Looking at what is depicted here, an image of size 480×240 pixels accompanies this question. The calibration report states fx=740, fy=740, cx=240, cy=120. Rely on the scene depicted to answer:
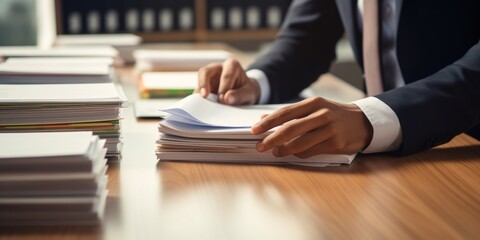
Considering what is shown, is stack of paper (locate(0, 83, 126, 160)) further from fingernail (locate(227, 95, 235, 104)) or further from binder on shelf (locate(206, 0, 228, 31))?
binder on shelf (locate(206, 0, 228, 31))

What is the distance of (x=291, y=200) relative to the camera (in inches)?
40.9

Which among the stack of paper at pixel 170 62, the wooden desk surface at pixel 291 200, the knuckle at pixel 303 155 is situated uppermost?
the knuckle at pixel 303 155

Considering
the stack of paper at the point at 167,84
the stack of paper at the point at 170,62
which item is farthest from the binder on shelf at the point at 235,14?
the stack of paper at the point at 167,84

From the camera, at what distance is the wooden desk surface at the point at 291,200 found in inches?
36.1

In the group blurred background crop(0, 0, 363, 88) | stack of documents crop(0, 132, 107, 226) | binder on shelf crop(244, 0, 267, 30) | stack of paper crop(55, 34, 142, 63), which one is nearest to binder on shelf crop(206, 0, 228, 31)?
blurred background crop(0, 0, 363, 88)

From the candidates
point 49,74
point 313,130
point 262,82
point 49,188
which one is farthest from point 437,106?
point 49,74

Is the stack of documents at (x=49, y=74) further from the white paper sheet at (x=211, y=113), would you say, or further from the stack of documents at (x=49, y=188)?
the stack of documents at (x=49, y=188)

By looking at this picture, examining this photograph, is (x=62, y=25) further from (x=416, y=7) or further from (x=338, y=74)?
(x=416, y=7)

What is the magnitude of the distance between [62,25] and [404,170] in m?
2.91

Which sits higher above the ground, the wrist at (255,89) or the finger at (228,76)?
the finger at (228,76)

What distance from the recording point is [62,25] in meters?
3.79

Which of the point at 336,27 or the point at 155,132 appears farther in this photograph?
the point at 336,27

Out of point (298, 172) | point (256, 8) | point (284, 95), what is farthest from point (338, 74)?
point (298, 172)

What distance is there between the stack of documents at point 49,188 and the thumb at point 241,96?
583 millimetres
